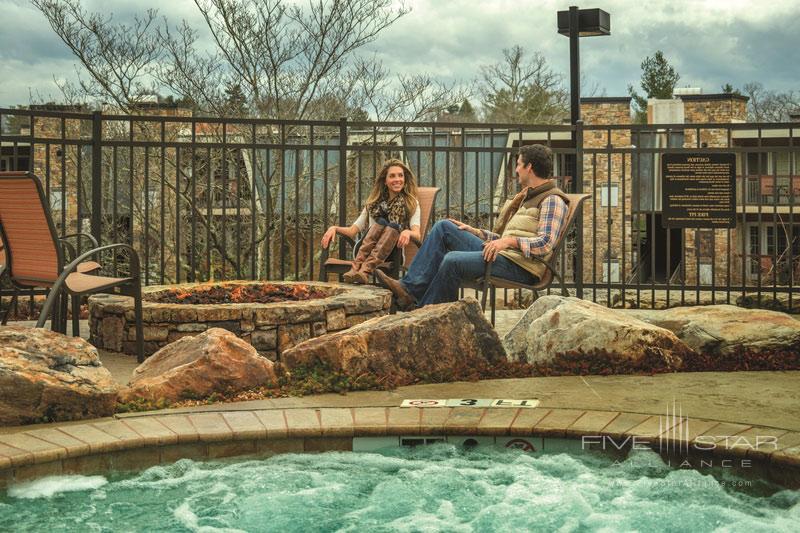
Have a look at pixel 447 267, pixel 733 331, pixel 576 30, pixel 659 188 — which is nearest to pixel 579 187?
pixel 576 30

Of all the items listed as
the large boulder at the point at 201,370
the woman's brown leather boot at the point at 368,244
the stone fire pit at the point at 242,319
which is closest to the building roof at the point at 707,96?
the woman's brown leather boot at the point at 368,244

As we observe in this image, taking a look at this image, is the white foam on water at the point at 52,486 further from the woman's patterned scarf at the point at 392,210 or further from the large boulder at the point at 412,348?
the woman's patterned scarf at the point at 392,210

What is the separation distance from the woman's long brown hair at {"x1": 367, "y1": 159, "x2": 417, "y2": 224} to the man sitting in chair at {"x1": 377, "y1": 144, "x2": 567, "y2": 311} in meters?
0.57

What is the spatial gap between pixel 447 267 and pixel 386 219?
1.05 m

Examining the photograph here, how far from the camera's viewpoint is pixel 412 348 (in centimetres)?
527

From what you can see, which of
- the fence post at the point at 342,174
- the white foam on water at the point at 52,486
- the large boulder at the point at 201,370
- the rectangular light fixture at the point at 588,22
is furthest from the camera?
the rectangular light fixture at the point at 588,22

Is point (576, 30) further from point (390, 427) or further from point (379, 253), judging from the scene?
point (390, 427)

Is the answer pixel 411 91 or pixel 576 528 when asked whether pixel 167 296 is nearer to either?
pixel 576 528

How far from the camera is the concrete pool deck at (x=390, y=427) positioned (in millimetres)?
3691

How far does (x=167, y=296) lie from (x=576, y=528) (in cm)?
426

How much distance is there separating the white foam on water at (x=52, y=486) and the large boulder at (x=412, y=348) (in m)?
1.64

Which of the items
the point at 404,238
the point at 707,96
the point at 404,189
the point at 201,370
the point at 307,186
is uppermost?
the point at 707,96

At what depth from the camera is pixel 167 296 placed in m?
6.84

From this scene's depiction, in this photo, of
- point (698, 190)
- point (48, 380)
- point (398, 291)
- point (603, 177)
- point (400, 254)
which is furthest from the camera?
point (603, 177)
